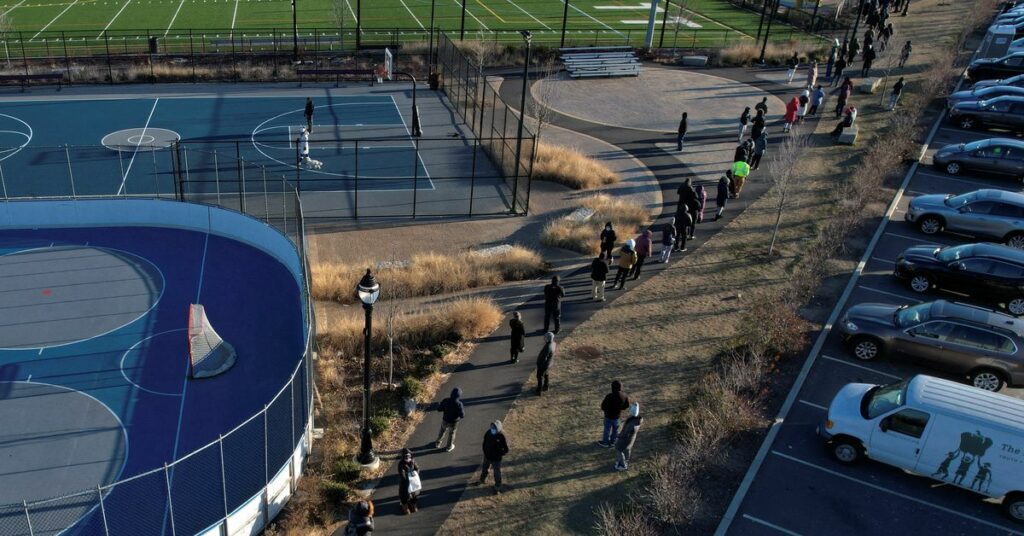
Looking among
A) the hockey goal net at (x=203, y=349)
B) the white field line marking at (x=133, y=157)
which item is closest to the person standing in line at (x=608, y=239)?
the hockey goal net at (x=203, y=349)

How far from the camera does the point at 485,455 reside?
45.1 feet

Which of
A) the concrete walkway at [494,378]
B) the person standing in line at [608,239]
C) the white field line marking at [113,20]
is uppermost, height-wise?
the white field line marking at [113,20]

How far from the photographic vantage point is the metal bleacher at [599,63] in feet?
140

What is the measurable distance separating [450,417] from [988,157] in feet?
77.6

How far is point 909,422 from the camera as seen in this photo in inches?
552

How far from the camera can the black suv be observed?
20.1 meters

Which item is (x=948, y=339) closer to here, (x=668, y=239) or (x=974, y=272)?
(x=974, y=272)

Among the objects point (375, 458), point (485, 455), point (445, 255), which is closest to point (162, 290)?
point (445, 255)

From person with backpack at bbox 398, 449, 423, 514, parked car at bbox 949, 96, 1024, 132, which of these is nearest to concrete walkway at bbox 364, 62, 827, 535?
person with backpack at bbox 398, 449, 423, 514

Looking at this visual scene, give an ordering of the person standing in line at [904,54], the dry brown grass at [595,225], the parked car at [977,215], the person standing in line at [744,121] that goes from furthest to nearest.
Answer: the person standing in line at [904,54], the person standing in line at [744,121], the dry brown grass at [595,225], the parked car at [977,215]

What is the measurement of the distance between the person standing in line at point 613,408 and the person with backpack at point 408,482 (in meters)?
3.62

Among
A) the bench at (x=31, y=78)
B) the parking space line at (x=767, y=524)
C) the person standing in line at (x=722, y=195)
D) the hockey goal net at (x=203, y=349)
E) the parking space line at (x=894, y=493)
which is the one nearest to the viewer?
the parking space line at (x=767, y=524)

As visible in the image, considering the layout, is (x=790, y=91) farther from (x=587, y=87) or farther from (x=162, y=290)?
(x=162, y=290)

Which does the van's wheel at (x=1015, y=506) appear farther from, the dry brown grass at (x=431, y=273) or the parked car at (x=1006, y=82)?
the parked car at (x=1006, y=82)
